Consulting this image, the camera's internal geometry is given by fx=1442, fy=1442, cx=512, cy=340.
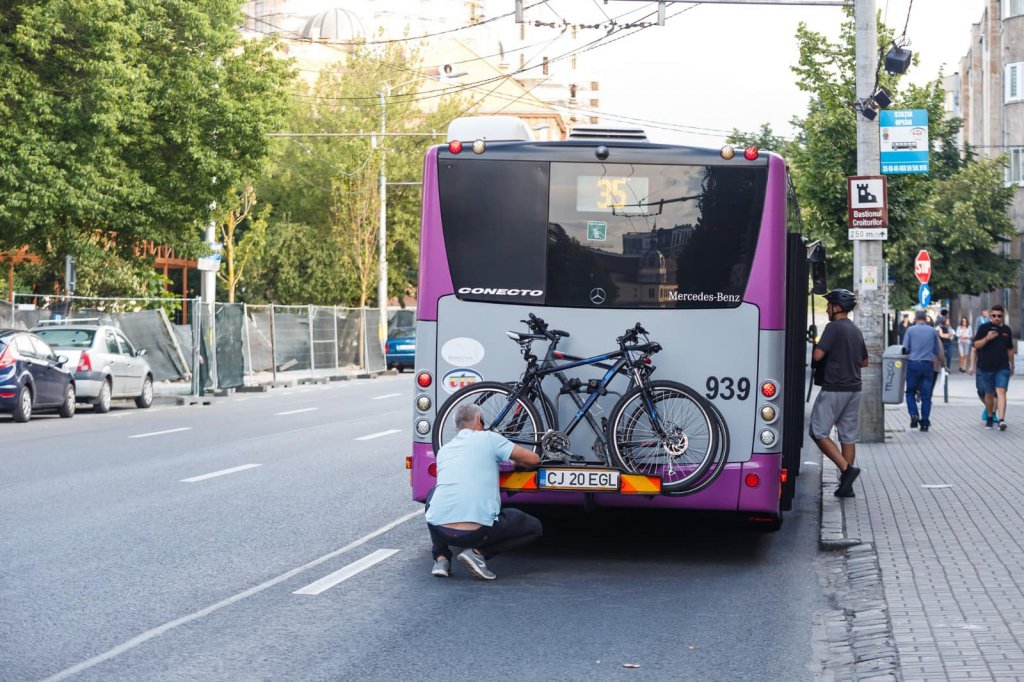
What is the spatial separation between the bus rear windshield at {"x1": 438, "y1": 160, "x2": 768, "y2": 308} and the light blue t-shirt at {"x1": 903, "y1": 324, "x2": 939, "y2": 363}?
12.6 meters

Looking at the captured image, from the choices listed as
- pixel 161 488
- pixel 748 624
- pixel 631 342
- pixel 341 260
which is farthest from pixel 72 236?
pixel 341 260

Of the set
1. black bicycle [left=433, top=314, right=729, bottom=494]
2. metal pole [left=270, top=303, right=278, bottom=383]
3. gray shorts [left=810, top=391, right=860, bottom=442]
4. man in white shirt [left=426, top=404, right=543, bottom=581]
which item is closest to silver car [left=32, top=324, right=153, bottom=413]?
metal pole [left=270, top=303, right=278, bottom=383]

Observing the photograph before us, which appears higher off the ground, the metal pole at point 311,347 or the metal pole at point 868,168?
the metal pole at point 868,168

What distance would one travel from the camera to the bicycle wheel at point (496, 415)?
365 inches

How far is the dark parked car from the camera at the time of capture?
74.0ft

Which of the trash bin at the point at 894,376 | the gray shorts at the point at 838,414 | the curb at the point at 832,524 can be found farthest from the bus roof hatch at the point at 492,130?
the trash bin at the point at 894,376

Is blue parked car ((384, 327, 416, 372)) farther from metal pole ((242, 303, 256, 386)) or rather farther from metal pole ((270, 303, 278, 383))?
metal pole ((242, 303, 256, 386))

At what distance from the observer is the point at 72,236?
28641 mm

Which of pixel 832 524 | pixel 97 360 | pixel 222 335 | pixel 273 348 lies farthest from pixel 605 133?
pixel 273 348

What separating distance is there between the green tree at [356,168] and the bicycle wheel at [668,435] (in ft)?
142

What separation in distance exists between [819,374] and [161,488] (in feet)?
20.4

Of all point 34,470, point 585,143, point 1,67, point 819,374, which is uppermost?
point 1,67

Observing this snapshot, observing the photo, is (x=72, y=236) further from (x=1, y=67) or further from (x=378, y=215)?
(x=378, y=215)

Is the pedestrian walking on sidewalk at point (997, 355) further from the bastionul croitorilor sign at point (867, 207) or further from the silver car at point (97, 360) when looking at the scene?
the silver car at point (97, 360)
